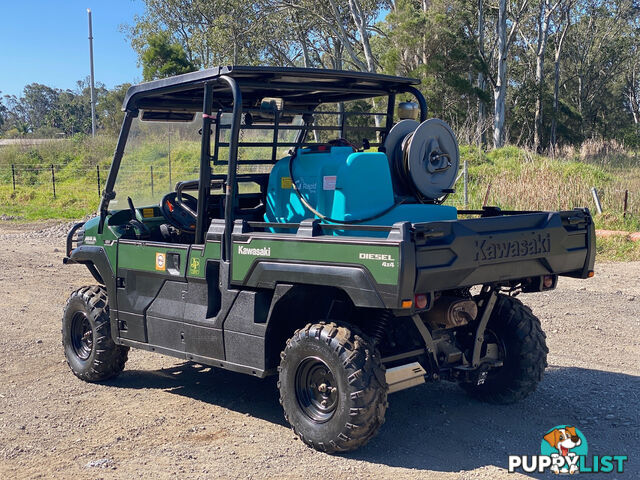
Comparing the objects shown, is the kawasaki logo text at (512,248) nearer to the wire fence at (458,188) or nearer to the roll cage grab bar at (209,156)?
the roll cage grab bar at (209,156)

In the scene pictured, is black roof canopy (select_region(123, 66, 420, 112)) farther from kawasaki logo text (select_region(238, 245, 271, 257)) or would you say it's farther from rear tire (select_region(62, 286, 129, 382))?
rear tire (select_region(62, 286, 129, 382))

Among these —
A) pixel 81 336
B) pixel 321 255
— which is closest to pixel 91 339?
pixel 81 336

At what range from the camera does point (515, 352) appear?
5711 millimetres

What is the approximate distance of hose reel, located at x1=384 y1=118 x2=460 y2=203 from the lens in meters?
5.66

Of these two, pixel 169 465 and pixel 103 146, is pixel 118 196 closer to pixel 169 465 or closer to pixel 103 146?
pixel 169 465

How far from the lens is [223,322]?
17.6 ft

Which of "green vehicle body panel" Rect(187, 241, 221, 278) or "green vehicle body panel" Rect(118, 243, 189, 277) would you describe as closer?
"green vehicle body panel" Rect(187, 241, 221, 278)

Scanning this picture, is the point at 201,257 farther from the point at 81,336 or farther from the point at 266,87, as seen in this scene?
the point at 81,336

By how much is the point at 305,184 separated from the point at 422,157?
90 cm

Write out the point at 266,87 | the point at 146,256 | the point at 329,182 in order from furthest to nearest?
1. the point at 146,256
2. the point at 266,87
3. the point at 329,182

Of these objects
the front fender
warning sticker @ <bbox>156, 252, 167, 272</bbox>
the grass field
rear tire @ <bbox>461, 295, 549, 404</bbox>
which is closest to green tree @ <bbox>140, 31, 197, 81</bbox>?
the grass field

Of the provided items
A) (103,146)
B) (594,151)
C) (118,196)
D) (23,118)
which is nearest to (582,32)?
(594,151)

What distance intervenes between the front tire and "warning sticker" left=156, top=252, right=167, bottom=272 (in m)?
1.33

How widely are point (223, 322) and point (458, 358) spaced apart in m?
1.64
